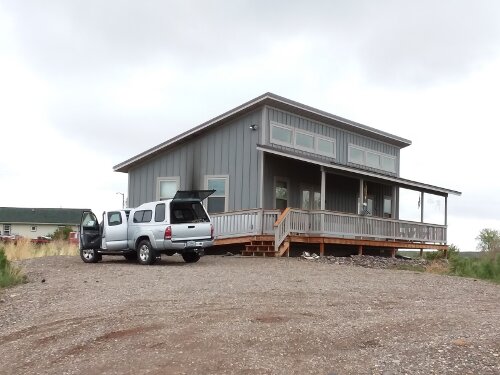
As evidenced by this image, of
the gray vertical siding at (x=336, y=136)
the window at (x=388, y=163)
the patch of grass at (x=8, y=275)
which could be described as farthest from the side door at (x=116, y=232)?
the window at (x=388, y=163)

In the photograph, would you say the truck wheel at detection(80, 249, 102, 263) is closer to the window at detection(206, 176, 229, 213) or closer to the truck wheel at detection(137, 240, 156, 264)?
the truck wheel at detection(137, 240, 156, 264)

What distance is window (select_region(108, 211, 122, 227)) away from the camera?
62.5 feet

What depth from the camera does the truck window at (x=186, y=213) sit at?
17859 millimetres

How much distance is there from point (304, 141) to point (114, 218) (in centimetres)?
870

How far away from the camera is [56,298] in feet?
38.2

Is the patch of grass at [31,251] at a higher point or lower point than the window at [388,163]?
lower

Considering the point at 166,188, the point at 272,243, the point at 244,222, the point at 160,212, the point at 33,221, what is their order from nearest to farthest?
the point at 160,212 → the point at 272,243 → the point at 244,222 → the point at 166,188 → the point at 33,221

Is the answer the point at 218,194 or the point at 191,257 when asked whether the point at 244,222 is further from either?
the point at 191,257

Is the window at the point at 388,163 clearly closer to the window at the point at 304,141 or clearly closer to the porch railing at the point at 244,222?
the window at the point at 304,141

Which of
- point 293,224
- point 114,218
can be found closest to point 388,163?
point 293,224

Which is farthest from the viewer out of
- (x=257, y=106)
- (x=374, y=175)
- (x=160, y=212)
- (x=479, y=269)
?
(x=374, y=175)

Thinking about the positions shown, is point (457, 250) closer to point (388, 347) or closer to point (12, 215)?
point (388, 347)

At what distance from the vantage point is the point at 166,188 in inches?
987

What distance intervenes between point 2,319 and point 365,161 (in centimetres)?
2059
